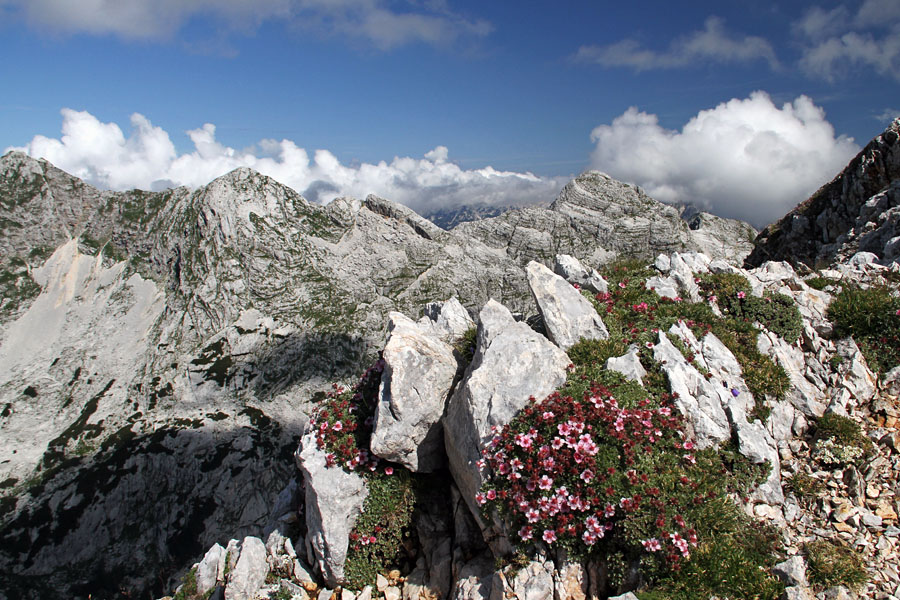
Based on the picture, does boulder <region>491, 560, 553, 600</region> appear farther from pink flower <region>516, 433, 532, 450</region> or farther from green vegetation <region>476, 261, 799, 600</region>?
pink flower <region>516, 433, 532, 450</region>

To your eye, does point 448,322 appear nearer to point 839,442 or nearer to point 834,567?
point 839,442

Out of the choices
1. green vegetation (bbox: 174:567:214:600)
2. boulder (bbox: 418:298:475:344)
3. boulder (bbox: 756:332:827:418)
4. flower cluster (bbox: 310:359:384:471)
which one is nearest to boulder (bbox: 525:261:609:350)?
boulder (bbox: 418:298:475:344)

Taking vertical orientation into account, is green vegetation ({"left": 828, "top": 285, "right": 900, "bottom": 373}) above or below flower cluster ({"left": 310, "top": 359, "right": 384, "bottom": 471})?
above

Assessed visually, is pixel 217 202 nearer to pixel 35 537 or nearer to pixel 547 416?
pixel 35 537

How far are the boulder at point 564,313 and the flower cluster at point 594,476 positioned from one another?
2.52 meters

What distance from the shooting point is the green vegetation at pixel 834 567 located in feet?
23.7

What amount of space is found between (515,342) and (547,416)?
231cm

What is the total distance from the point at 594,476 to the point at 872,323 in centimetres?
1028

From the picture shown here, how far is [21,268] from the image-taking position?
9894cm

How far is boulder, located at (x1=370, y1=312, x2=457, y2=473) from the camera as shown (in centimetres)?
1099

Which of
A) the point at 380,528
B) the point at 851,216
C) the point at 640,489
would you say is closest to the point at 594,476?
the point at 640,489

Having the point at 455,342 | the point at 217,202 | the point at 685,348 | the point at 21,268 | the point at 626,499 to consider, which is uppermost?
the point at 217,202

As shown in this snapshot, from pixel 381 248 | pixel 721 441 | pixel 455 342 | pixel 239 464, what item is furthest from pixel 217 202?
pixel 721 441

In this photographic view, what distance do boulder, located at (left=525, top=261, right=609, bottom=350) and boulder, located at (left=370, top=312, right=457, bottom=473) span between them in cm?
302
